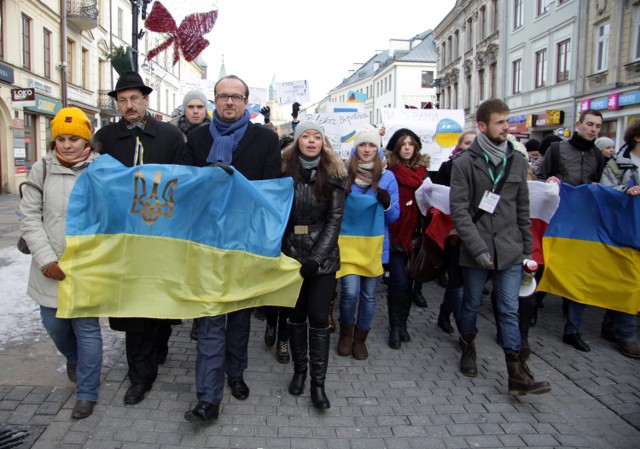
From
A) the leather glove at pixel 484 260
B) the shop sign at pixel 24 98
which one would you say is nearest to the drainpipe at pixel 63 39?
the shop sign at pixel 24 98

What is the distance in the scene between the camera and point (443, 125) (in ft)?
31.6

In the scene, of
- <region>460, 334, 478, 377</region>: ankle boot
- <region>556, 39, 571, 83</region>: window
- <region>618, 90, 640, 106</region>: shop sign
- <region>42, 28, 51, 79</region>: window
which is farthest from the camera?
<region>556, 39, 571, 83</region>: window

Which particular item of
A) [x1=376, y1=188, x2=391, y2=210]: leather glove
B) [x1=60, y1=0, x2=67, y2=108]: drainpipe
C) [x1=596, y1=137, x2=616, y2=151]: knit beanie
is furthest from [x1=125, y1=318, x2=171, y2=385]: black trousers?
[x1=60, y1=0, x2=67, y2=108]: drainpipe

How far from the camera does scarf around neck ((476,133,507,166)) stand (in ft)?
13.6

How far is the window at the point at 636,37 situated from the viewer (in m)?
19.2

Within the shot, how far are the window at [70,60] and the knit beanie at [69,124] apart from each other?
2627cm

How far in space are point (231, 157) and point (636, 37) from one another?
20.6 metres

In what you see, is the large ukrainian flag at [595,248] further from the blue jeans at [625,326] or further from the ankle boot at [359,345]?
the ankle boot at [359,345]

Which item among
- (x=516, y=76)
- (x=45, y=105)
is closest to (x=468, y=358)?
(x=45, y=105)

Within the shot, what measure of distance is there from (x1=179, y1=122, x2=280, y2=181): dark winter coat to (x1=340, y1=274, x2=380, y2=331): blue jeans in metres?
1.36

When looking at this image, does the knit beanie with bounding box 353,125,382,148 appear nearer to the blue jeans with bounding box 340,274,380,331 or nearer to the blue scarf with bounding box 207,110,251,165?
the blue jeans with bounding box 340,274,380,331

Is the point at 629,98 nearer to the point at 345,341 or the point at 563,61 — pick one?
the point at 563,61

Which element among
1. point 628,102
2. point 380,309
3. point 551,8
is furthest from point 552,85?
point 380,309

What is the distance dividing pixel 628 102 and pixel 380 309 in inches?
679
